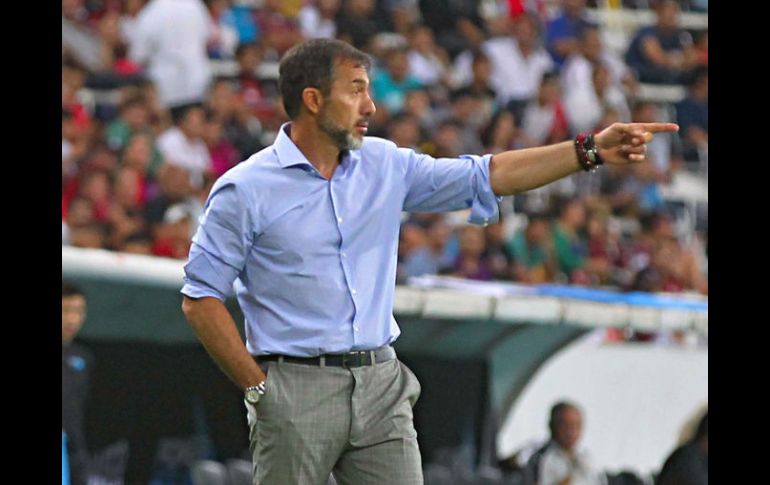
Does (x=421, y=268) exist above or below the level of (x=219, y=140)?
below

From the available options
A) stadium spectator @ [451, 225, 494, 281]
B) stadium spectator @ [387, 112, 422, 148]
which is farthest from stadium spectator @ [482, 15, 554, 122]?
stadium spectator @ [451, 225, 494, 281]

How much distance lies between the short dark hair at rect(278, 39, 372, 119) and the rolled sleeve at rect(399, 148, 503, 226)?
346mm

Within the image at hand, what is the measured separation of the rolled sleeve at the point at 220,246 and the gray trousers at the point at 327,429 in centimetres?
31

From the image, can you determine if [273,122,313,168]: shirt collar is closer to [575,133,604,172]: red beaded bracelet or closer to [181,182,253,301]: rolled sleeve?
[181,182,253,301]: rolled sleeve

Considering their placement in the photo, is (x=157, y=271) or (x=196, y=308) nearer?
(x=196, y=308)

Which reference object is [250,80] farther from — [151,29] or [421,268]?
[421,268]

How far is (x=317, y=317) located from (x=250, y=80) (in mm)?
7511

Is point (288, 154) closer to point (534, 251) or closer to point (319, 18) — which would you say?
point (534, 251)

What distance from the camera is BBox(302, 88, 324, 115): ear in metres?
4.90

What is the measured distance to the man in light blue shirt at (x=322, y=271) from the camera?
4.74 meters

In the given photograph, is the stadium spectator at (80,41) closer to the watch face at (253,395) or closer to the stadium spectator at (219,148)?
the stadium spectator at (219,148)

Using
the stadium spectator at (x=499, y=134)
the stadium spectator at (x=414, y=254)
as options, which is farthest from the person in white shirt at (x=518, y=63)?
the stadium spectator at (x=414, y=254)

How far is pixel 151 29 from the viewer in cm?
1174
